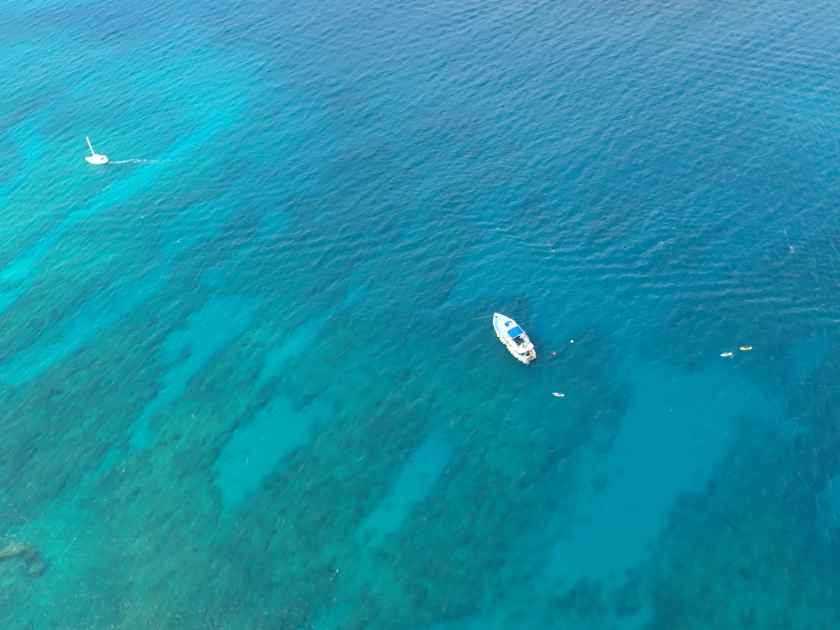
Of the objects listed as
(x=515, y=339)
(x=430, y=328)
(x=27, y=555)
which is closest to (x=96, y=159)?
(x=430, y=328)

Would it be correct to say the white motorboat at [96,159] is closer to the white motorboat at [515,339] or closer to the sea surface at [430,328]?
the sea surface at [430,328]

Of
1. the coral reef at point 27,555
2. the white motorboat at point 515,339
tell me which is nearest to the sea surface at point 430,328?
the coral reef at point 27,555

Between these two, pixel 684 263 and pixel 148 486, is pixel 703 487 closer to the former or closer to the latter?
pixel 684 263

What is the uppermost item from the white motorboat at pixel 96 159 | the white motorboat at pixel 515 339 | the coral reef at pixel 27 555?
the white motorboat at pixel 96 159

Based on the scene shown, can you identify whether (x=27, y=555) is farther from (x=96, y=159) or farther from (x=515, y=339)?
(x=96, y=159)

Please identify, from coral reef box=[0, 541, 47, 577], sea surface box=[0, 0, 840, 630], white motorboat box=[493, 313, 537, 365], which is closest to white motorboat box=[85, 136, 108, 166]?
sea surface box=[0, 0, 840, 630]

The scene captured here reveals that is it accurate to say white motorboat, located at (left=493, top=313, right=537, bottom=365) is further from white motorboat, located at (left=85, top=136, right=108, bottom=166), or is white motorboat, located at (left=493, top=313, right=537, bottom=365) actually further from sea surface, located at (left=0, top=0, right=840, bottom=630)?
white motorboat, located at (left=85, top=136, right=108, bottom=166)

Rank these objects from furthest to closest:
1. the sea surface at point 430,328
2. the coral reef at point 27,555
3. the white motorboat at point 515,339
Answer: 1. the white motorboat at point 515,339
2. the coral reef at point 27,555
3. the sea surface at point 430,328
